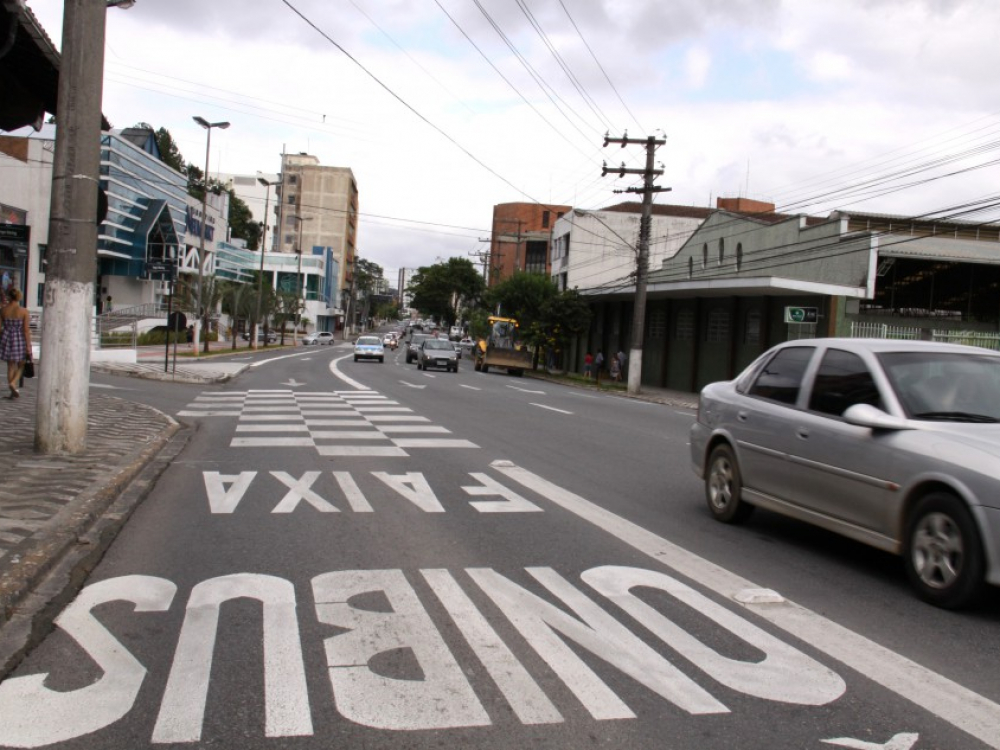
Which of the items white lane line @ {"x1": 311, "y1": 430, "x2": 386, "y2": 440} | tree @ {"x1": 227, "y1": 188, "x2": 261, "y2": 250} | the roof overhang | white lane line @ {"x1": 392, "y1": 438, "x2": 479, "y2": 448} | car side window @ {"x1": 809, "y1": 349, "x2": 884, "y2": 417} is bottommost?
white lane line @ {"x1": 311, "y1": 430, "x2": 386, "y2": 440}

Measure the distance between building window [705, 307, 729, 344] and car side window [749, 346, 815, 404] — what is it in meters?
31.0

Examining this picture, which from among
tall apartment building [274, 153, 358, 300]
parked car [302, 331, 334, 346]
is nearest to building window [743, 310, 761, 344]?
parked car [302, 331, 334, 346]

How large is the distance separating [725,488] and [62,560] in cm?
521

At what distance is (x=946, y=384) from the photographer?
20.6 ft

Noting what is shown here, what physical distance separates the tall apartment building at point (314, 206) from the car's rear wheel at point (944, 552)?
114 meters

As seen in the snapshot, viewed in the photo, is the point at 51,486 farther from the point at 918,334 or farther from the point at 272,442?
the point at 918,334

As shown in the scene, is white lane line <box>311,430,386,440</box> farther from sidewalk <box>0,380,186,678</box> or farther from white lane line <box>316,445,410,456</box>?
sidewalk <box>0,380,186,678</box>

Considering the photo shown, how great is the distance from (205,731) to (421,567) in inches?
104

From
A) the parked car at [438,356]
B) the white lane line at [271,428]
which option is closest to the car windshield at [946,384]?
the white lane line at [271,428]

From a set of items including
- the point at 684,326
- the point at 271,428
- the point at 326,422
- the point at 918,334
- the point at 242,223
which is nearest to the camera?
the point at 271,428

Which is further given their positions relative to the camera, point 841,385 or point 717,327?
point 717,327

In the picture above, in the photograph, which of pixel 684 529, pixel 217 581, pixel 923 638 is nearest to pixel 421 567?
pixel 217 581

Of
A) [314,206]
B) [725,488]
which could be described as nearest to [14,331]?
[725,488]

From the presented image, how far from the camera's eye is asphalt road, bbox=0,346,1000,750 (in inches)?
149
